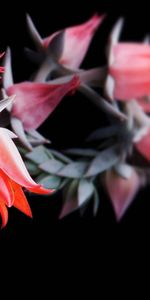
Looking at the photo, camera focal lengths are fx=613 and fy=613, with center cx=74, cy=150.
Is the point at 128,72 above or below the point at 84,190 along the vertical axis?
above

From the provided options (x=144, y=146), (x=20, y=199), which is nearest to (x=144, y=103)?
(x=144, y=146)

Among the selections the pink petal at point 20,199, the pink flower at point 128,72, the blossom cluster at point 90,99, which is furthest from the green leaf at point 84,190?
the pink petal at point 20,199

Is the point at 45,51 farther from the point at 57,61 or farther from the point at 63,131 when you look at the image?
the point at 63,131

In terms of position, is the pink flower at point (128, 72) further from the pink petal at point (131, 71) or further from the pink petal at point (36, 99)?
the pink petal at point (36, 99)

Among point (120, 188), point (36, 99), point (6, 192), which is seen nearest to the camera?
point (6, 192)

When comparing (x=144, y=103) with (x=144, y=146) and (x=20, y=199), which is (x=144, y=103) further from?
(x=20, y=199)

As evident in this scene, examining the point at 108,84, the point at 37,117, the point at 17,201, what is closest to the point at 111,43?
the point at 108,84
